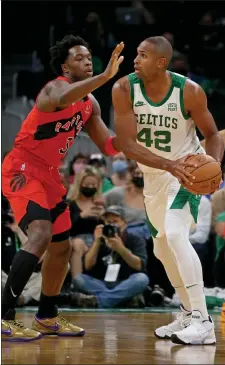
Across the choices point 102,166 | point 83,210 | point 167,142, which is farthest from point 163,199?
point 102,166

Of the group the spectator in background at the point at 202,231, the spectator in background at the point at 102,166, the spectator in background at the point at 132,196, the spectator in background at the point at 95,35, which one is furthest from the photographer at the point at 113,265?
the spectator in background at the point at 95,35

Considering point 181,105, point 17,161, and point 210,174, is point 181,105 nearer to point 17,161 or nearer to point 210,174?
point 210,174

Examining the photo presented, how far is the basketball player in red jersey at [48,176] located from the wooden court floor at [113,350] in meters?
0.23

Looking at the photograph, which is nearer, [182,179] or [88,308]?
[182,179]

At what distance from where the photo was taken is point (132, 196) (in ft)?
29.3

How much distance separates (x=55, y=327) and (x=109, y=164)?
5355mm

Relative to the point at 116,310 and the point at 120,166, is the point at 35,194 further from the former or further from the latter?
the point at 120,166

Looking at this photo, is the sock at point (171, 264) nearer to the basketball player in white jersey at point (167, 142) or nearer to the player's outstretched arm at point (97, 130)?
the basketball player in white jersey at point (167, 142)

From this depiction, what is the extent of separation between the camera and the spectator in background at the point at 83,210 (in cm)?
845

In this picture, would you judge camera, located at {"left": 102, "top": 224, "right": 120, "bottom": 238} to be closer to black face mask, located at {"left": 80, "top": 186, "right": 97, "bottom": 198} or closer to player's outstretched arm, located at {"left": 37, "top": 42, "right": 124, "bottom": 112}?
black face mask, located at {"left": 80, "top": 186, "right": 97, "bottom": 198}

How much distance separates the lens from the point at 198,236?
8.55 metres

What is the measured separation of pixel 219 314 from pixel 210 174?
2.84m

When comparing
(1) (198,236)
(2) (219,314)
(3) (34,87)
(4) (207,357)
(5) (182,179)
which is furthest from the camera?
(3) (34,87)

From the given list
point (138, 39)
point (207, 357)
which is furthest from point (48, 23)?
point (207, 357)
